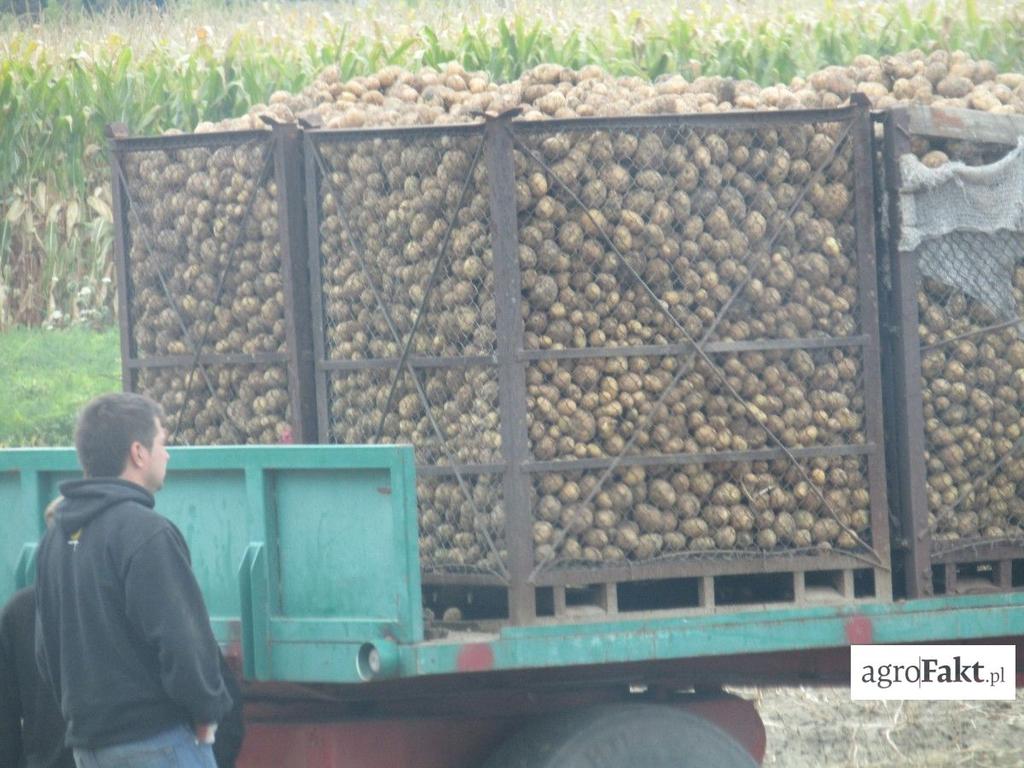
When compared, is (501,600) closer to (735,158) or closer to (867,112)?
(735,158)

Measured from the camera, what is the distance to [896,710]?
7996 mm

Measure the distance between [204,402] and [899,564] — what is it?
256cm

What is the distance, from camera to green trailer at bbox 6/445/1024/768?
428 cm

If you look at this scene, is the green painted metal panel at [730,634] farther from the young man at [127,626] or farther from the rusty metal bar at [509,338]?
the young man at [127,626]

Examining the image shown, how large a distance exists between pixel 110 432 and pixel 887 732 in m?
4.95

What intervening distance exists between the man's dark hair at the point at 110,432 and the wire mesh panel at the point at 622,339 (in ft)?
4.09

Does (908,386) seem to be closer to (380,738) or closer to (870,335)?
(870,335)

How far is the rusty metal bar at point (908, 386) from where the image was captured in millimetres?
5156

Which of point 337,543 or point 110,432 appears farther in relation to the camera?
point 337,543

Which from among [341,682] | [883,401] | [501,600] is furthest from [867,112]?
[341,682]

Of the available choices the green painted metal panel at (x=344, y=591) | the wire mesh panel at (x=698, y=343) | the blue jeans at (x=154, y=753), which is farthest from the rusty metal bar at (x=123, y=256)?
the blue jeans at (x=154, y=753)

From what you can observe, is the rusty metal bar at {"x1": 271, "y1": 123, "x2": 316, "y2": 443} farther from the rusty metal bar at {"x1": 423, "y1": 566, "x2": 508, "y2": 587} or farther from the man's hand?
the man's hand

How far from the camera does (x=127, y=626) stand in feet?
12.6
